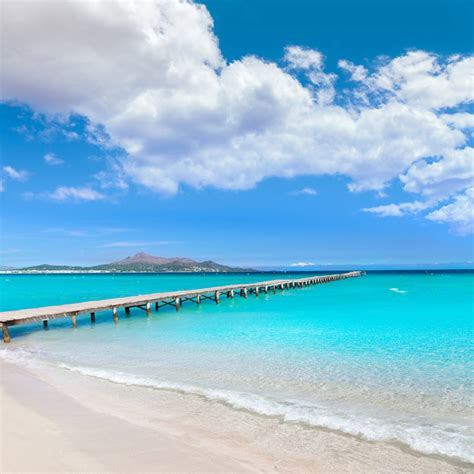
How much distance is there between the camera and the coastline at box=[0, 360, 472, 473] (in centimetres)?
532

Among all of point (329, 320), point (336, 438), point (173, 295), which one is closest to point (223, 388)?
point (336, 438)

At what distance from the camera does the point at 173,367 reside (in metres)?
11.6

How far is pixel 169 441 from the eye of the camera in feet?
20.1

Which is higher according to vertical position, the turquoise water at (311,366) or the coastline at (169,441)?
the coastline at (169,441)

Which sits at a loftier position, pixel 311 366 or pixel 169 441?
pixel 169 441

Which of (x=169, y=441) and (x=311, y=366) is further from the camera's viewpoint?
(x=311, y=366)

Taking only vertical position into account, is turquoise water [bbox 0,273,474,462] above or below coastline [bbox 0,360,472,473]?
below

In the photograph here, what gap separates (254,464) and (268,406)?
106 inches

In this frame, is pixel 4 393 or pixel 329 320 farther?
pixel 329 320

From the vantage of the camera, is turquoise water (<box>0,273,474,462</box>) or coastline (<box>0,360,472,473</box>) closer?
coastline (<box>0,360,472,473</box>)

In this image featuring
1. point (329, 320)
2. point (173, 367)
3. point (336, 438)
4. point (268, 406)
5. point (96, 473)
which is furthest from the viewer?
point (329, 320)

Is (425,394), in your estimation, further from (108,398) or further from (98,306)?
(98,306)

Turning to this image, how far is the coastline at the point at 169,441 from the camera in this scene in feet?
17.5

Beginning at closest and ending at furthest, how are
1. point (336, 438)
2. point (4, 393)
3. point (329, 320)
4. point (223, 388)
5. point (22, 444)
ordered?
point (22, 444) → point (336, 438) → point (4, 393) → point (223, 388) → point (329, 320)
